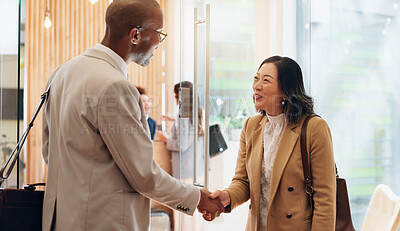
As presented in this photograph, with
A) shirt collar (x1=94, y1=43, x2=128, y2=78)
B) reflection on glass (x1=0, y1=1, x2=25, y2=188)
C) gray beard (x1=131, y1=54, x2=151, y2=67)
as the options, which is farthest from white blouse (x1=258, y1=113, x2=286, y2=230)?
reflection on glass (x1=0, y1=1, x2=25, y2=188)

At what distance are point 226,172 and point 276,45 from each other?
1190mm

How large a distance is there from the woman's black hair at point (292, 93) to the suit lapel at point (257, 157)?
6.3 inches

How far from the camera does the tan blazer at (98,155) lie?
1.50 metres

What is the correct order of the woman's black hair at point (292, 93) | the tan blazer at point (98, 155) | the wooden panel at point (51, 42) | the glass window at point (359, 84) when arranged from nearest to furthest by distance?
the tan blazer at point (98, 155) < the woman's black hair at point (292, 93) < the wooden panel at point (51, 42) < the glass window at point (359, 84)

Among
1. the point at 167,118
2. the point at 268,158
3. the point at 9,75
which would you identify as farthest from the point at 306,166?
the point at 9,75

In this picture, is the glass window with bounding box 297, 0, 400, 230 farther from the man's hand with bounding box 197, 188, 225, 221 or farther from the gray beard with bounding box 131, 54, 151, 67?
the gray beard with bounding box 131, 54, 151, 67

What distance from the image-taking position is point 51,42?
110 inches

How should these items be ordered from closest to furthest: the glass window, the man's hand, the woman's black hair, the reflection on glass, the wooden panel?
the woman's black hair → the man's hand → the reflection on glass → the wooden panel → the glass window

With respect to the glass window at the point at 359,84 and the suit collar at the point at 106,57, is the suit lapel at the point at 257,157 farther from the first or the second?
the glass window at the point at 359,84

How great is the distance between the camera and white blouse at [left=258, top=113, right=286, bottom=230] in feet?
6.34

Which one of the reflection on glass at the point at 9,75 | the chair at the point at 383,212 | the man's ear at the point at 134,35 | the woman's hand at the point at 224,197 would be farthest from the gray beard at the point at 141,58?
the chair at the point at 383,212

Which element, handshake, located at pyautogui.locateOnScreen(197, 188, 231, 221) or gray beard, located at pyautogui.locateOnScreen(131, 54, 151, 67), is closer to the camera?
gray beard, located at pyautogui.locateOnScreen(131, 54, 151, 67)

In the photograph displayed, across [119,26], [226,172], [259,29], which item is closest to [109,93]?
[119,26]

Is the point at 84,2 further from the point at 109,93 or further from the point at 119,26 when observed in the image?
the point at 109,93
